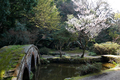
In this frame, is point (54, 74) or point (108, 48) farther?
point (108, 48)

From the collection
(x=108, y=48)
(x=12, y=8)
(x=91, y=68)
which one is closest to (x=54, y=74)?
(x=91, y=68)

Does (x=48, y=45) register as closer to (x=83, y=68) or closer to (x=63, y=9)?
(x=63, y=9)

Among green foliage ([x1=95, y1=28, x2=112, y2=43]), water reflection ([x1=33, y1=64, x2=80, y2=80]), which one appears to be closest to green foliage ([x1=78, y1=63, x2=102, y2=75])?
water reflection ([x1=33, y1=64, x2=80, y2=80])

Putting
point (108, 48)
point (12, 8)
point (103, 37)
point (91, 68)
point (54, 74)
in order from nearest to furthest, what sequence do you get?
1. point (91, 68)
2. point (54, 74)
3. point (12, 8)
4. point (108, 48)
5. point (103, 37)

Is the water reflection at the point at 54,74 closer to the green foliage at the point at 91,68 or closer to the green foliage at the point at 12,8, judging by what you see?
the green foliage at the point at 91,68

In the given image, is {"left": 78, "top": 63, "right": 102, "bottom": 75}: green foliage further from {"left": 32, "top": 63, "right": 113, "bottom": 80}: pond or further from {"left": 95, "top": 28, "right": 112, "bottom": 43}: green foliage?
{"left": 95, "top": 28, "right": 112, "bottom": 43}: green foliage

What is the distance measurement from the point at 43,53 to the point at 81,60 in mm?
6106

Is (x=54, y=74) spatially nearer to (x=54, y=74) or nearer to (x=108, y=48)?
(x=54, y=74)

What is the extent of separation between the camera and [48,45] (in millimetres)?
20422

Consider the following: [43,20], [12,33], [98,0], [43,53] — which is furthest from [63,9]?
[12,33]

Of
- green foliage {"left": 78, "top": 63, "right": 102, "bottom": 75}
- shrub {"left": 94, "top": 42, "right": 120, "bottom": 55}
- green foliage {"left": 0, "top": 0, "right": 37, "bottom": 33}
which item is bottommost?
green foliage {"left": 78, "top": 63, "right": 102, "bottom": 75}

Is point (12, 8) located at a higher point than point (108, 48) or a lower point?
higher

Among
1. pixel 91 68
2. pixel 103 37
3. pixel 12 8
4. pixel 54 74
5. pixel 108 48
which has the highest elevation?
pixel 12 8

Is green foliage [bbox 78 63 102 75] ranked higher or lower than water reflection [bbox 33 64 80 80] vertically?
higher
